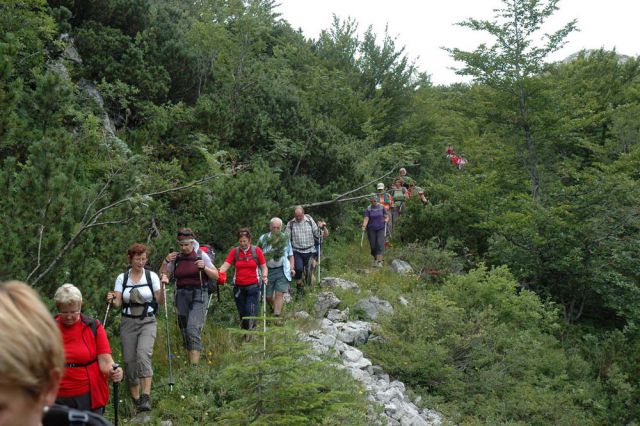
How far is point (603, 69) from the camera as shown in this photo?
85.2 feet

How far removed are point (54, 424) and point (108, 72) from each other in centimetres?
1248

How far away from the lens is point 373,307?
11070mm

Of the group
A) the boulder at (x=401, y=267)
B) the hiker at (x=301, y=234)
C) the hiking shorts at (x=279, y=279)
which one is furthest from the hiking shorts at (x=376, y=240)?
the hiking shorts at (x=279, y=279)

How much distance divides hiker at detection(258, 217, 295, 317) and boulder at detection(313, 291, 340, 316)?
1071 millimetres

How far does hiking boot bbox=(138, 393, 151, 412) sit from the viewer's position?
6223 millimetres

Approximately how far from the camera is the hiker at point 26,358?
122 cm

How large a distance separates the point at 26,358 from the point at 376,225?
12031mm

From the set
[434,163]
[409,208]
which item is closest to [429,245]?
[409,208]

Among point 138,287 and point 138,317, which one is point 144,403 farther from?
point 138,287

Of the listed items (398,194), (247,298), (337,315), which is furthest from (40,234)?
(398,194)

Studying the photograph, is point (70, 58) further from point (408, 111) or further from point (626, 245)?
point (408, 111)

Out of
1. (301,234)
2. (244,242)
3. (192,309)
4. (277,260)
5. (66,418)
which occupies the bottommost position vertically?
(192,309)

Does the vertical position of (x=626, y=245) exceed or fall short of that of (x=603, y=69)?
it falls short

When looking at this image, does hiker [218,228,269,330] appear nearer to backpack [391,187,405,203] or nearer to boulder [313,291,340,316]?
boulder [313,291,340,316]
